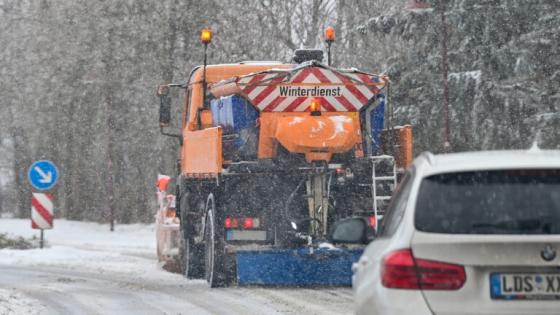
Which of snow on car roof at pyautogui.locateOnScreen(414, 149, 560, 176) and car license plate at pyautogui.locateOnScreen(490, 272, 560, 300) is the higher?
snow on car roof at pyautogui.locateOnScreen(414, 149, 560, 176)

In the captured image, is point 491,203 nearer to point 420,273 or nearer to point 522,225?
point 522,225

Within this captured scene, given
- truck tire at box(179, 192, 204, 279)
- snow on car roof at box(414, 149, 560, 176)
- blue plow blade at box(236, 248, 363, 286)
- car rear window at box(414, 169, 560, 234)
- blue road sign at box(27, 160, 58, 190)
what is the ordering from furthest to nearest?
blue road sign at box(27, 160, 58, 190) < truck tire at box(179, 192, 204, 279) < blue plow blade at box(236, 248, 363, 286) < snow on car roof at box(414, 149, 560, 176) < car rear window at box(414, 169, 560, 234)

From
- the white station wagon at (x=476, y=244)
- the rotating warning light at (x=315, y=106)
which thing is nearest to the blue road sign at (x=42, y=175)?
the rotating warning light at (x=315, y=106)

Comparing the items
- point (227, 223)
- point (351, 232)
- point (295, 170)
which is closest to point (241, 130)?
point (295, 170)

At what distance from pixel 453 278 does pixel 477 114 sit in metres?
23.0

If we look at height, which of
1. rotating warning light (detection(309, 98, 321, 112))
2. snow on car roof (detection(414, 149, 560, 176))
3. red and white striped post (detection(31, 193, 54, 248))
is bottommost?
snow on car roof (detection(414, 149, 560, 176))

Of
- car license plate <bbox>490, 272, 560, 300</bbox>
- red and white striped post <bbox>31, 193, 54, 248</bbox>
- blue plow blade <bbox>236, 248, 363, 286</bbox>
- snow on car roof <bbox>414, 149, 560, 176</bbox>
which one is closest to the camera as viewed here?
car license plate <bbox>490, 272, 560, 300</bbox>

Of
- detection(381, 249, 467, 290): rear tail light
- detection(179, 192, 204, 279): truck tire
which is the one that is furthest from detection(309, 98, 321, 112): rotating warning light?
detection(381, 249, 467, 290): rear tail light

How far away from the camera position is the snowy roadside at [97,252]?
19.2 m

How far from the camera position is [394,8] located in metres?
29.7

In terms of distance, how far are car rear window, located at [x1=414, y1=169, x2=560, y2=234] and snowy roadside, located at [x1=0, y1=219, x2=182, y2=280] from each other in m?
11.7

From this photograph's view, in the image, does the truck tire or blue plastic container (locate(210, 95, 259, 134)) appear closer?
blue plastic container (locate(210, 95, 259, 134))

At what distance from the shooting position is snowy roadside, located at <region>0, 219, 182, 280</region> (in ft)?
62.9

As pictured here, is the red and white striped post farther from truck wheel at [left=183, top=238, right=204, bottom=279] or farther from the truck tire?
truck wheel at [left=183, top=238, right=204, bottom=279]
